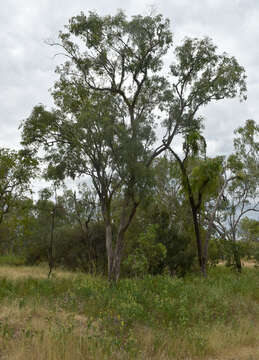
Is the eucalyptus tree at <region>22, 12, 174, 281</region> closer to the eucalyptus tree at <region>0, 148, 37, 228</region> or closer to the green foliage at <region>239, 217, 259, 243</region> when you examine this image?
the eucalyptus tree at <region>0, 148, 37, 228</region>

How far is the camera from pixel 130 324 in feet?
26.2

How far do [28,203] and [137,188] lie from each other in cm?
686

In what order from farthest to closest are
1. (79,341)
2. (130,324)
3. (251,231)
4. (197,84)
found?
(251,231) → (197,84) → (130,324) → (79,341)

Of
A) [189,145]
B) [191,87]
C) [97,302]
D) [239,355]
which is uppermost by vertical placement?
[191,87]

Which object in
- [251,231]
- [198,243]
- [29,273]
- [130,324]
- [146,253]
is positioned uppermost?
[251,231]

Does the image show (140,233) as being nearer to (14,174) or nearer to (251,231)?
(14,174)

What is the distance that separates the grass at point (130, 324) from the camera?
6141 millimetres

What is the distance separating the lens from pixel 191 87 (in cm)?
1806

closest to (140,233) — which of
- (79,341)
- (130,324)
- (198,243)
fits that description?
(198,243)

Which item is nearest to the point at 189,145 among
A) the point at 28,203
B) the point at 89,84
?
the point at 89,84

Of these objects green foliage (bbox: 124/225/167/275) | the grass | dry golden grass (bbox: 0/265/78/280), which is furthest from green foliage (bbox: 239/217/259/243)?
the grass

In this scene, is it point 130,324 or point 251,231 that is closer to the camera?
point 130,324

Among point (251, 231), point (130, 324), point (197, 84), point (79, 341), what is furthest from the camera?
point (251, 231)

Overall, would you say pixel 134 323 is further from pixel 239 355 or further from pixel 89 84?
pixel 89 84
